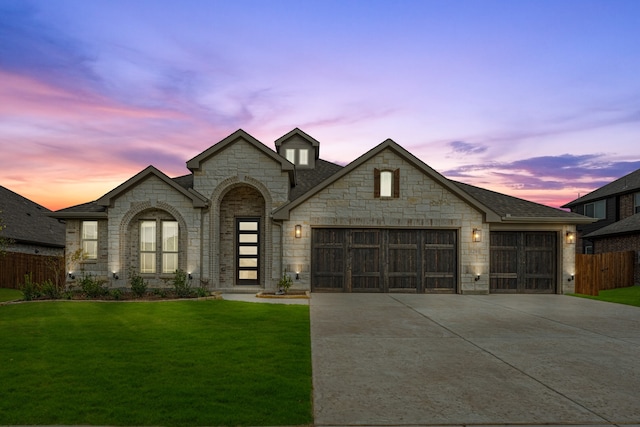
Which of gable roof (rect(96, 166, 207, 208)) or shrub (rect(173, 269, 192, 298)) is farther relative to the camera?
gable roof (rect(96, 166, 207, 208))

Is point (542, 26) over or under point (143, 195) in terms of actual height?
over

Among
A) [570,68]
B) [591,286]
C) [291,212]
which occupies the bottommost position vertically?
[591,286]

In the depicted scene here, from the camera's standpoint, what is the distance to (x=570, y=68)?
20.1 metres

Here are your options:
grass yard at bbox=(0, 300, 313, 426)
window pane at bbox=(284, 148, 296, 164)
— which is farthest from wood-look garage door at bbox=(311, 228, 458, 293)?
window pane at bbox=(284, 148, 296, 164)

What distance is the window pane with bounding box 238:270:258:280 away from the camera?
60.5ft

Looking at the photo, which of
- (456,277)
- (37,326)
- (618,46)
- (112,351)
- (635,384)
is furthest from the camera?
(618,46)

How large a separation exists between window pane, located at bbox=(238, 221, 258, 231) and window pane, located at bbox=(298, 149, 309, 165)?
6.43 m

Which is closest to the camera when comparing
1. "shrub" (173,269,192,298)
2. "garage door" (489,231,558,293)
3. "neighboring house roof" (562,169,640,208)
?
"shrub" (173,269,192,298)

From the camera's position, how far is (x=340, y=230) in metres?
17.3

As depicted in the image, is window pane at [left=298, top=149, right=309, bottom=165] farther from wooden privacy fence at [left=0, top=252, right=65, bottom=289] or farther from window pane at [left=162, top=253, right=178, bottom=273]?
wooden privacy fence at [left=0, top=252, right=65, bottom=289]

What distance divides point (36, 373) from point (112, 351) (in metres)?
1.35

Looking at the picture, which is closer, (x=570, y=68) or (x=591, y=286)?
(x=591, y=286)

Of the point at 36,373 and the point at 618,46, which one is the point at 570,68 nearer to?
the point at 618,46

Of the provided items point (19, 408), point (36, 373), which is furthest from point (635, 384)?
point (36, 373)
